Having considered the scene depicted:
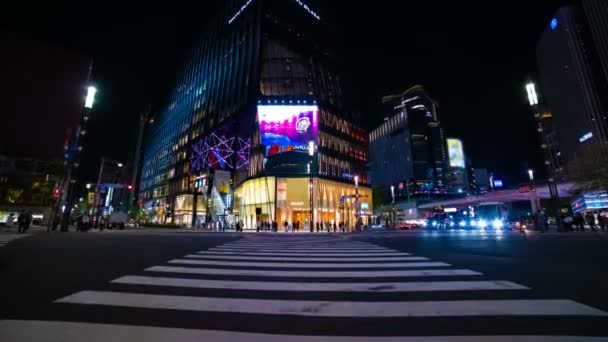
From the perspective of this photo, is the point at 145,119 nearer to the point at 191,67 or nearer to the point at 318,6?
the point at 191,67

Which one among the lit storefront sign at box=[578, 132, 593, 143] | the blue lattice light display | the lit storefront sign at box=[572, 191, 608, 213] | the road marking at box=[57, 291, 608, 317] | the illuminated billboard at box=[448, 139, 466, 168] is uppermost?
the illuminated billboard at box=[448, 139, 466, 168]

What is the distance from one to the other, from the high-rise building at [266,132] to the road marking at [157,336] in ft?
105

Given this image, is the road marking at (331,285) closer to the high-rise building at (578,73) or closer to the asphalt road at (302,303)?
the asphalt road at (302,303)

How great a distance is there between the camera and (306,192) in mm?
48094

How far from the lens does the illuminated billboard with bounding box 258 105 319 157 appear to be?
4653 centimetres

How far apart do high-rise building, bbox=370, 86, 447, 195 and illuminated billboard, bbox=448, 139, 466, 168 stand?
12.7 ft

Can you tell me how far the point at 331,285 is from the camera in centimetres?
490

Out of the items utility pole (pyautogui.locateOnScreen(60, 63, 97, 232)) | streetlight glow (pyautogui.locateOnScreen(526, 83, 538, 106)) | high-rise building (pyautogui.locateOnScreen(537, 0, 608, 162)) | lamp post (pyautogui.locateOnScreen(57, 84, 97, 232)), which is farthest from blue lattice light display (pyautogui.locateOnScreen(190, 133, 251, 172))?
high-rise building (pyautogui.locateOnScreen(537, 0, 608, 162))

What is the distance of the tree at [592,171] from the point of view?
25.8 m

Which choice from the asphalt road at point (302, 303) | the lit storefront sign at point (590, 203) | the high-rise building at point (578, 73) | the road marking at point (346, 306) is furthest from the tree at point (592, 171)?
the high-rise building at point (578, 73)

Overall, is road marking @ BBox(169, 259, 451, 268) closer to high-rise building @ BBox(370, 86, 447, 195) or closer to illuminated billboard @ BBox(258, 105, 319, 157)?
illuminated billboard @ BBox(258, 105, 319, 157)

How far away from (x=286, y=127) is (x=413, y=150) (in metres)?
107

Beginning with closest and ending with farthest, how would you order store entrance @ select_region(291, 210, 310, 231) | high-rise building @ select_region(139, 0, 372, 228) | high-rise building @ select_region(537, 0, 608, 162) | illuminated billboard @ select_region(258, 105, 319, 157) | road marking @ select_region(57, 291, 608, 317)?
road marking @ select_region(57, 291, 608, 317) → illuminated billboard @ select_region(258, 105, 319, 157) → high-rise building @ select_region(139, 0, 372, 228) → store entrance @ select_region(291, 210, 310, 231) → high-rise building @ select_region(537, 0, 608, 162)

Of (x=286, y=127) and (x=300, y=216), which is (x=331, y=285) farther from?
(x=300, y=216)
